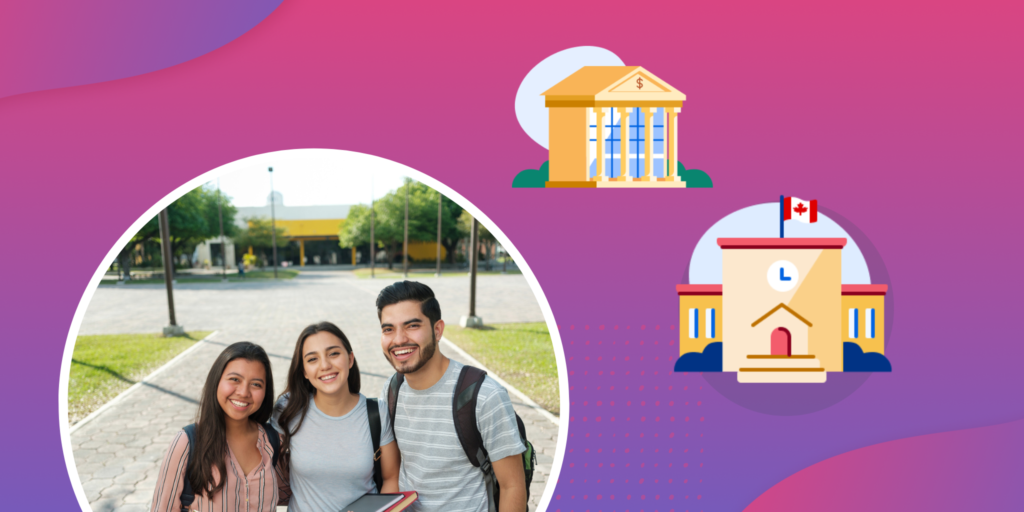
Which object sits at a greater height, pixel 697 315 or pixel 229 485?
pixel 697 315

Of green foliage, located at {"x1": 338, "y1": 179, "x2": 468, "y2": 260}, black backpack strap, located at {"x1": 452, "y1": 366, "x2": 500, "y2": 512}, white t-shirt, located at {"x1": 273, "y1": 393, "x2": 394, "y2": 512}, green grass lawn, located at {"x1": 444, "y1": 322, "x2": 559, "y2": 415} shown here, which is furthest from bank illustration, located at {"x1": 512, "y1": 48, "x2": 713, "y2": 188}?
green foliage, located at {"x1": 338, "y1": 179, "x2": 468, "y2": 260}

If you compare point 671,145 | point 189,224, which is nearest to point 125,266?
point 189,224

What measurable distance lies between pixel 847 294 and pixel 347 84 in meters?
A: 2.96

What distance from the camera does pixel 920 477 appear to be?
3.45 meters

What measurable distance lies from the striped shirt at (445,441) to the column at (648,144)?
4.71 feet

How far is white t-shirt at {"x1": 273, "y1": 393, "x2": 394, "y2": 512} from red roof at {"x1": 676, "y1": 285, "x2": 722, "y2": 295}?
1787 mm

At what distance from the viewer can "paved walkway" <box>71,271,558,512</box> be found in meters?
5.45

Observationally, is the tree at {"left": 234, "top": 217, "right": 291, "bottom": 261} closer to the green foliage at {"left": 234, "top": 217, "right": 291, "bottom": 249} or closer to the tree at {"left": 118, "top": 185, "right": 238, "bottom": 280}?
the green foliage at {"left": 234, "top": 217, "right": 291, "bottom": 249}

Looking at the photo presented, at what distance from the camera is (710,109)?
133 inches

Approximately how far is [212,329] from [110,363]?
3633 millimetres

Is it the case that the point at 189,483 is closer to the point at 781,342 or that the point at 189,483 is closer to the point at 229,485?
the point at 229,485

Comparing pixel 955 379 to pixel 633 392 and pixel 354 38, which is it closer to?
pixel 633 392

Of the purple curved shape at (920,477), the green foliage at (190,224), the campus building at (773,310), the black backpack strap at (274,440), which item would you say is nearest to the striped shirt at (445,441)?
the black backpack strap at (274,440)

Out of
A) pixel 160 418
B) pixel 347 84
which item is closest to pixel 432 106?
pixel 347 84
